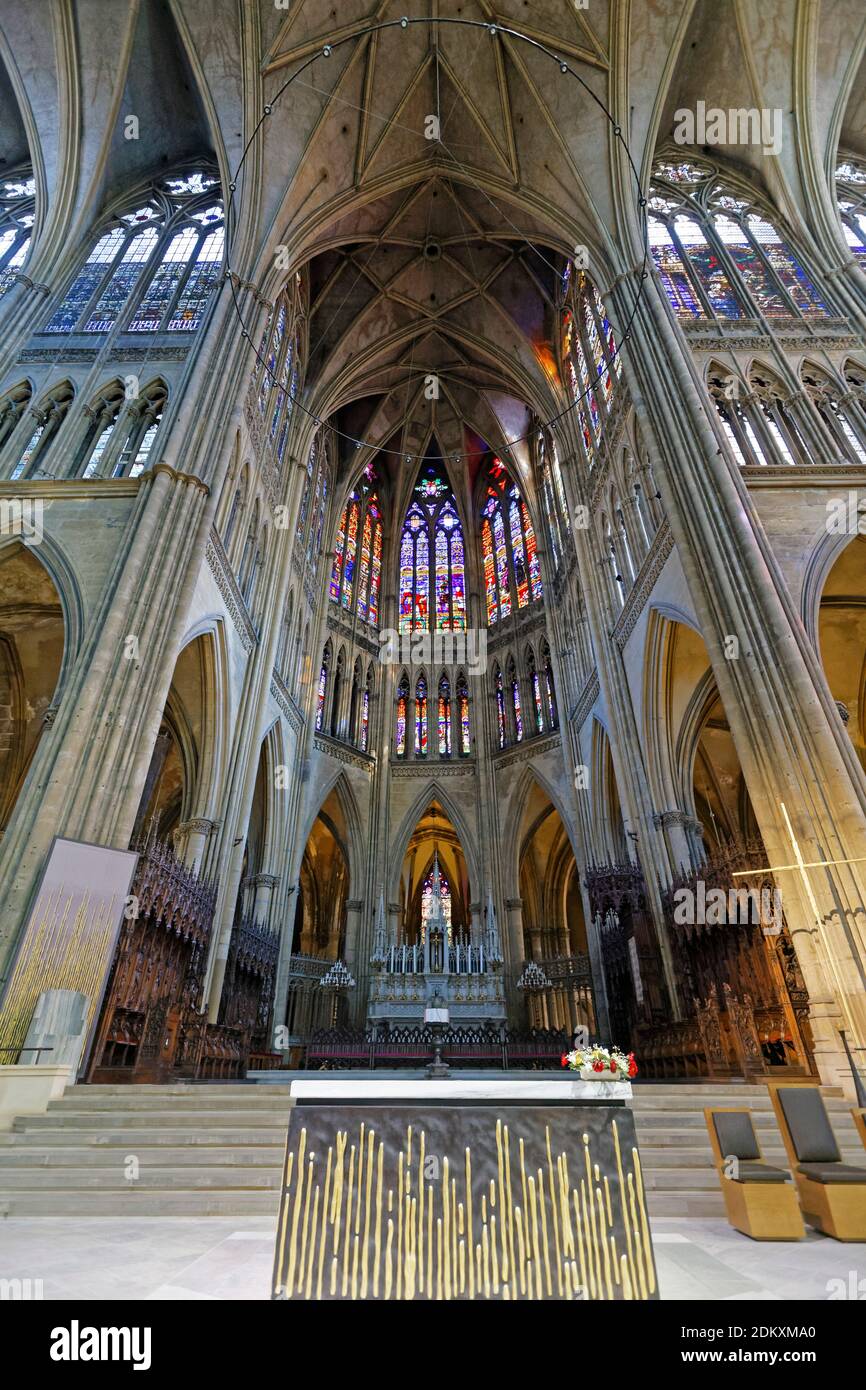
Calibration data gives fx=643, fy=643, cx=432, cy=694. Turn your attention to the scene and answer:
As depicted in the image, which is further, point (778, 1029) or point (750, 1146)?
point (778, 1029)

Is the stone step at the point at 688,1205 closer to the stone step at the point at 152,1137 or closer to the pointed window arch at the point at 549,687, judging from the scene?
the stone step at the point at 152,1137

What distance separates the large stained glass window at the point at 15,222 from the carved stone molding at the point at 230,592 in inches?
374

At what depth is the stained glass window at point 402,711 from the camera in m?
24.2

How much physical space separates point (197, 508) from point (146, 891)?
23.1 feet

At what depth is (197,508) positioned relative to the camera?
40.4 feet

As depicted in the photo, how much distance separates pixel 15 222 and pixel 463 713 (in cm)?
2050

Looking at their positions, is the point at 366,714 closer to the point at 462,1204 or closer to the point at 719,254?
the point at 719,254

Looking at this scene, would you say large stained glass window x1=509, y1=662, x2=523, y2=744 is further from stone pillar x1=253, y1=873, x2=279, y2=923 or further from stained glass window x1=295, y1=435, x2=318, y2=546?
A: stone pillar x1=253, y1=873, x2=279, y2=923

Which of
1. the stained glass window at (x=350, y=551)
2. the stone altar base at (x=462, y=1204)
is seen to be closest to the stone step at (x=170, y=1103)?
the stone altar base at (x=462, y=1204)

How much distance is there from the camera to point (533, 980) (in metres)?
18.5

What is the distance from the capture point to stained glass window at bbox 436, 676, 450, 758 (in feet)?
79.7

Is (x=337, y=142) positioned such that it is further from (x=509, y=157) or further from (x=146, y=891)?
(x=146, y=891)

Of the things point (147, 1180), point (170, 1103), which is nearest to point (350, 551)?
point (170, 1103)
